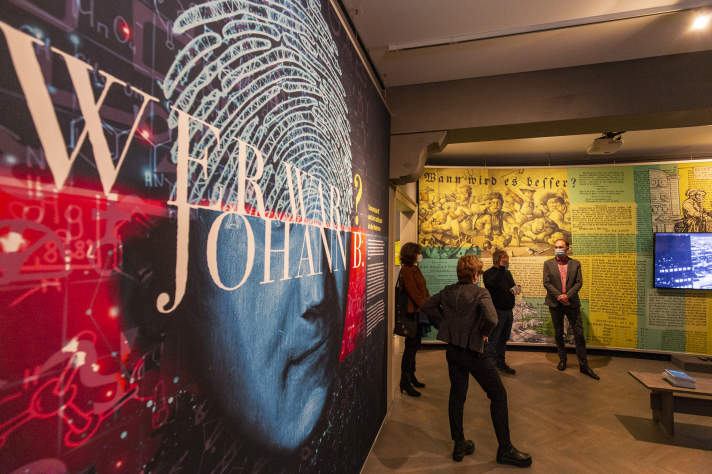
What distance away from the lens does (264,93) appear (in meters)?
1.17

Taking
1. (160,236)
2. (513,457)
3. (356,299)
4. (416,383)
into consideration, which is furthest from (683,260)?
(160,236)

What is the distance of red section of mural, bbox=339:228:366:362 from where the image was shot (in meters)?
2.07

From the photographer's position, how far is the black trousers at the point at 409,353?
3805 mm

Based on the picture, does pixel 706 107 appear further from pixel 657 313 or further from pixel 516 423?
pixel 657 313

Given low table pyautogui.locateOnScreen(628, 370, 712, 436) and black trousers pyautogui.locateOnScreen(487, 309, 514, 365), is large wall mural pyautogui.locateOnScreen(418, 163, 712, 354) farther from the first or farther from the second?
low table pyautogui.locateOnScreen(628, 370, 712, 436)

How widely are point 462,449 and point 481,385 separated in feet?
2.07

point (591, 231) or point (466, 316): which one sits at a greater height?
point (591, 231)

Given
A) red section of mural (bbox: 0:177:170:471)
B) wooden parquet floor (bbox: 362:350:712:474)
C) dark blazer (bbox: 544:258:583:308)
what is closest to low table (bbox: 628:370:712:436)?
wooden parquet floor (bbox: 362:350:712:474)

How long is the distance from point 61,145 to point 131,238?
8.0 inches

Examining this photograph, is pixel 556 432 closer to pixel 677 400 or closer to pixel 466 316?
pixel 677 400

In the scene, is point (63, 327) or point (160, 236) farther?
point (160, 236)

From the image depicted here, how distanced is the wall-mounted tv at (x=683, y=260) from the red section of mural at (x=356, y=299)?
5427mm

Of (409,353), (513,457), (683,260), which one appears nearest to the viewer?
(513,457)

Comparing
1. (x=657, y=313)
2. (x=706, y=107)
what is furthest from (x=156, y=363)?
(x=657, y=313)
